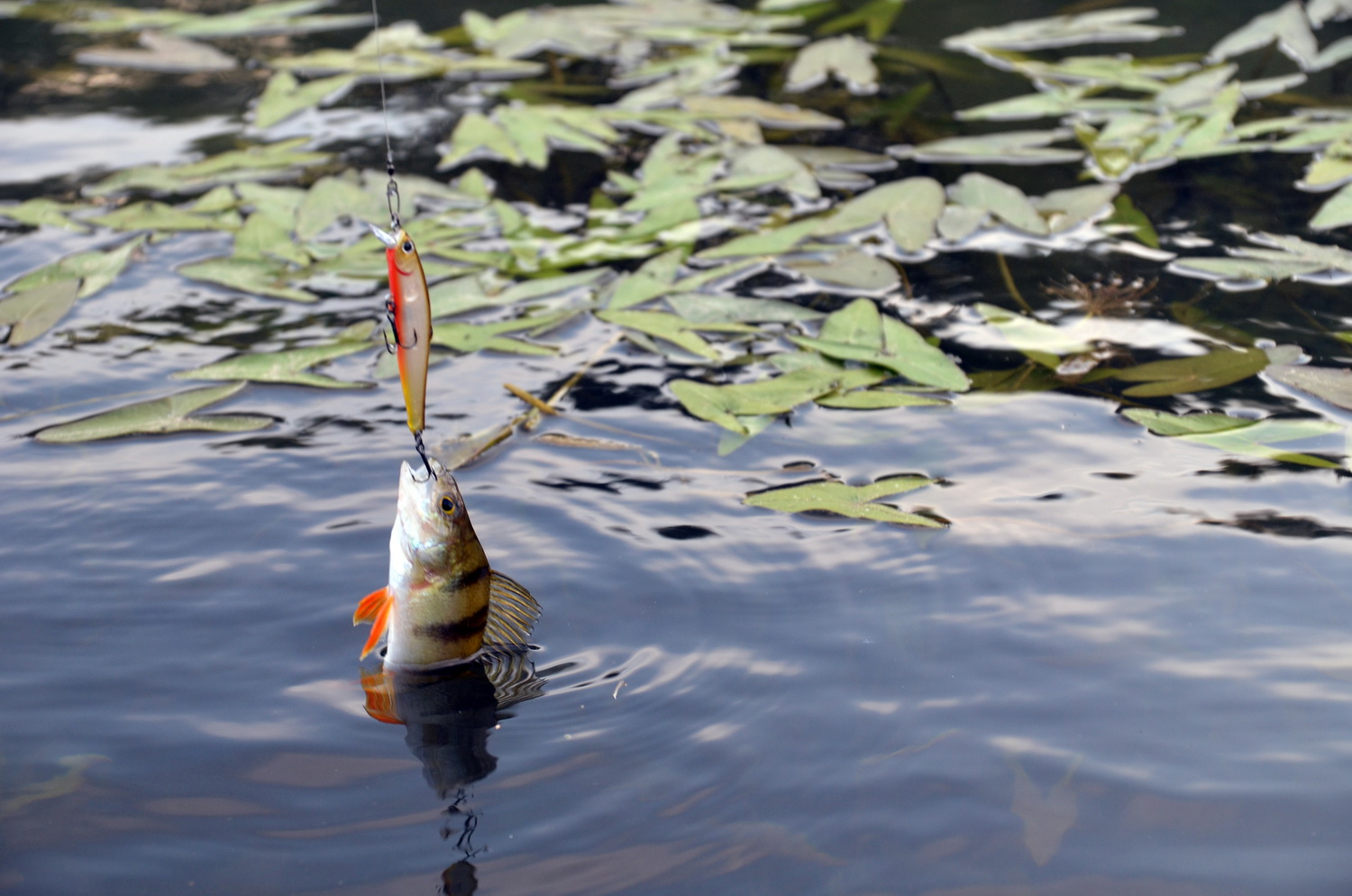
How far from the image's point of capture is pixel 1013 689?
224cm

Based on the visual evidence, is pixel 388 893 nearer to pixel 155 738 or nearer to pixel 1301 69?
pixel 155 738

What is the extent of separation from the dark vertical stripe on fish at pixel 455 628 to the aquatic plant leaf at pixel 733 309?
161 cm

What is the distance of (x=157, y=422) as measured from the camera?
310cm

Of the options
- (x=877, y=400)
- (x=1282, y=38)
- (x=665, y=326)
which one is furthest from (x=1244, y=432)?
(x=1282, y=38)

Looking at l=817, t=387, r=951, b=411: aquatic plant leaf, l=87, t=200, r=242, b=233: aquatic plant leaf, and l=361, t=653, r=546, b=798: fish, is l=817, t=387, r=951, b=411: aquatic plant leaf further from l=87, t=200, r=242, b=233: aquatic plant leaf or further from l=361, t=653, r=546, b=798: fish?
l=87, t=200, r=242, b=233: aquatic plant leaf

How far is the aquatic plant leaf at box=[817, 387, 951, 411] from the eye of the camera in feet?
10.3

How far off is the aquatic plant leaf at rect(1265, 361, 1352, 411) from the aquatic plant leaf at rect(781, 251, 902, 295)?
1.21 meters

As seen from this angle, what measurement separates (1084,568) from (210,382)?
8.06 feet

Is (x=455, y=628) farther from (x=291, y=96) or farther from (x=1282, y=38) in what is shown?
(x=1282, y=38)

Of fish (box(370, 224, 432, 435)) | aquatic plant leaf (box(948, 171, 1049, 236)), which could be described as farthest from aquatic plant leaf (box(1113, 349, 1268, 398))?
fish (box(370, 224, 432, 435))

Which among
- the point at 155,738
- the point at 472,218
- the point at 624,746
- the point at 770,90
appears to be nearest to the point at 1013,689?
the point at 624,746

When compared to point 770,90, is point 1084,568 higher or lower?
lower

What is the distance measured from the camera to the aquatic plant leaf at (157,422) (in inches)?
120

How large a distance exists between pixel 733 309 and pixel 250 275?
1699mm
